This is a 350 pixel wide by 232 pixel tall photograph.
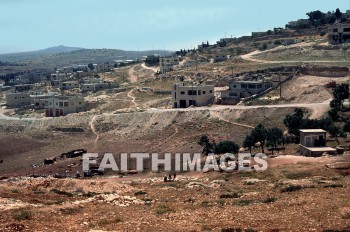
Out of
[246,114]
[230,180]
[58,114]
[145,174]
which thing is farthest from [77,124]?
[230,180]

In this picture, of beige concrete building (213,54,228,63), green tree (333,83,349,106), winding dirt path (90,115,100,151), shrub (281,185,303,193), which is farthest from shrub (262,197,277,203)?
beige concrete building (213,54,228,63)

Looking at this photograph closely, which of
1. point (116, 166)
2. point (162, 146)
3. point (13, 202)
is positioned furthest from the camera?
point (162, 146)

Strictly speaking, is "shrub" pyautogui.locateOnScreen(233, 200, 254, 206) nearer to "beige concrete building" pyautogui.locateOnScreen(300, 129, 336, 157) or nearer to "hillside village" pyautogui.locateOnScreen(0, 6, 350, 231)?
"hillside village" pyautogui.locateOnScreen(0, 6, 350, 231)

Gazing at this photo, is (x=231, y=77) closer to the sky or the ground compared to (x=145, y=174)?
closer to the sky

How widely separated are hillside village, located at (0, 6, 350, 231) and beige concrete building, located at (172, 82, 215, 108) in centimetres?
15

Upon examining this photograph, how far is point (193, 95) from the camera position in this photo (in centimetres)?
7200

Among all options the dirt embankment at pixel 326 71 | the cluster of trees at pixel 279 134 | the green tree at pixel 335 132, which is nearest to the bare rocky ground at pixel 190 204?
the cluster of trees at pixel 279 134

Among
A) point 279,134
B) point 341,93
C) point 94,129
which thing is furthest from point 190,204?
point 94,129

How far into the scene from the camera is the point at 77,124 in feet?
238

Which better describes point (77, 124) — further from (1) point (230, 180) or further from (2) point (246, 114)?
(1) point (230, 180)

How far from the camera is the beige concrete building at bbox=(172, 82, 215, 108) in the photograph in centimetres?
7169

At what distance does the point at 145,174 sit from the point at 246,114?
23688 mm

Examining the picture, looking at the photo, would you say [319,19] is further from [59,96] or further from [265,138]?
[265,138]

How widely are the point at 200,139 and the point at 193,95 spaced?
2097cm
